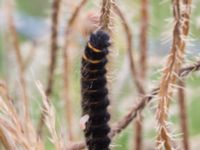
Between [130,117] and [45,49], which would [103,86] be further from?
[45,49]

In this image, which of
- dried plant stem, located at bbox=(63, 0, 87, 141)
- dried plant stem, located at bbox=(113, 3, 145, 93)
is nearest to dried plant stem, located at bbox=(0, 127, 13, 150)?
dried plant stem, located at bbox=(113, 3, 145, 93)

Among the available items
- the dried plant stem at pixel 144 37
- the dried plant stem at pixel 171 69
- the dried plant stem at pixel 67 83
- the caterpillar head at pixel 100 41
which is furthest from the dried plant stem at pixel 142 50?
the caterpillar head at pixel 100 41

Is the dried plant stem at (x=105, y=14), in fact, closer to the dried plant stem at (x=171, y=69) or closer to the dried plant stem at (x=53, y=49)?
the dried plant stem at (x=171, y=69)

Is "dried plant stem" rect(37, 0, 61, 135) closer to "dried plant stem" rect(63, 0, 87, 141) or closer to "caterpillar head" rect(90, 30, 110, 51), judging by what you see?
"dried plant stem" rect(63, 0, 87, 141)

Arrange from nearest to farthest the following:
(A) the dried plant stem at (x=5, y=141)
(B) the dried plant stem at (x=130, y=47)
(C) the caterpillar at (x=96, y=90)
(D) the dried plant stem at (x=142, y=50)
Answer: (C) the caterpillar at (x=96, y=90)
(A) the dried plant stem at (x=5, y=141)
(B) the dried plant stem at (x=130, y=47)
(D) the dried plant stem at (x=142, y=50)

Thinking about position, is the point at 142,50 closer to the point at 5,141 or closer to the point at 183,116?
the point at 183,116

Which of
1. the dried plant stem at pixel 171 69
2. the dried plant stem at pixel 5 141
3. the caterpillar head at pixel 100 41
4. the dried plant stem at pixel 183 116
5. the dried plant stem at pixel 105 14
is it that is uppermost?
the dried plant stem at pixel 105 14
